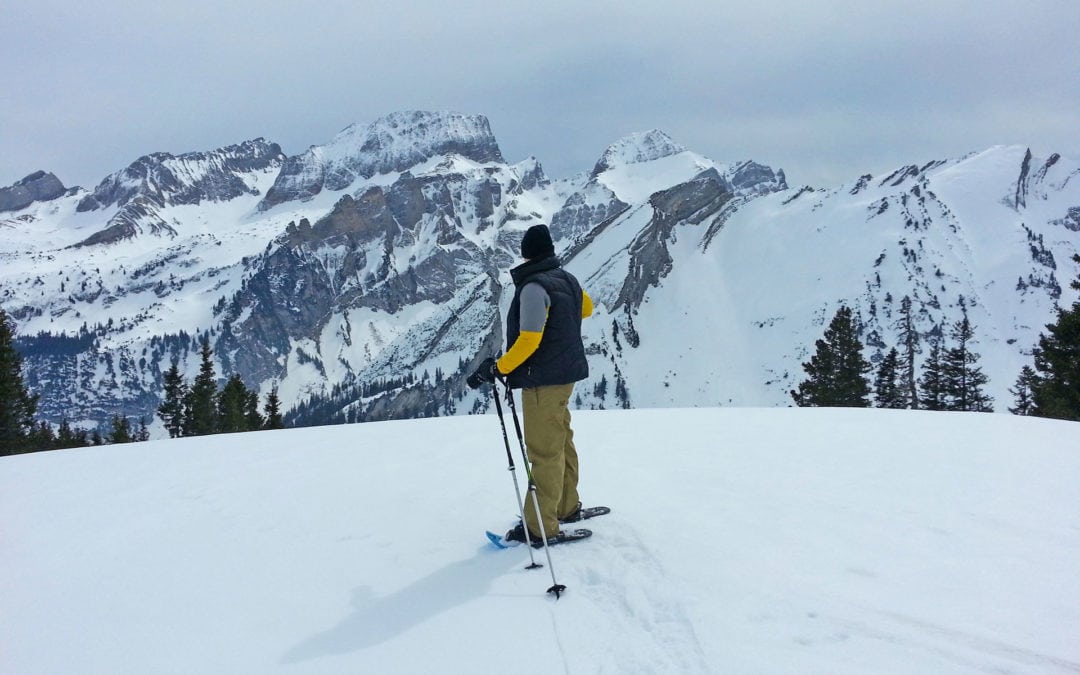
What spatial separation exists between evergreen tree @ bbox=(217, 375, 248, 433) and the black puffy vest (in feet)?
148

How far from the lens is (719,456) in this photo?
25.6 feet

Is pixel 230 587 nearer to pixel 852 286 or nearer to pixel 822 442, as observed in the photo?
pixel 822 442

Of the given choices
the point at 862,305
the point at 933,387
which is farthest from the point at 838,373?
the point at 862,305

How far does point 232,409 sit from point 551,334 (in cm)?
4644

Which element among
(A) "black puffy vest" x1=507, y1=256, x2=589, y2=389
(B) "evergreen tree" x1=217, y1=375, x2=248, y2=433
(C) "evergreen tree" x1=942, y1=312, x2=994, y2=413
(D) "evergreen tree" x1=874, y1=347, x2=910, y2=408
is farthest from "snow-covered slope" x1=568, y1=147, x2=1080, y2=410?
(A) "black puffy vest" x1=507, y1=256, x2=589, y2=389

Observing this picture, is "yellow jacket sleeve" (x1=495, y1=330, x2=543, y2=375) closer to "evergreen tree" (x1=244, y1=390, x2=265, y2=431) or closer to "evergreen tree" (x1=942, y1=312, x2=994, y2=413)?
"evergreen tree" (x1=942, y1=312, x2=994, y2=413)

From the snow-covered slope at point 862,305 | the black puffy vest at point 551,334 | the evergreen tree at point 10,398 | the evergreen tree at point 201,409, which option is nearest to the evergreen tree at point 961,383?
the black puffy vest at point 551,334

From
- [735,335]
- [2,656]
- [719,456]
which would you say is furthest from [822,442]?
[735,335]

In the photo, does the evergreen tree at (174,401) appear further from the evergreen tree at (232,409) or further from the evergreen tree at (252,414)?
the evergreen tree at (252,414)

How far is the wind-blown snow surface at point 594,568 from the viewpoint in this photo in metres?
3.36

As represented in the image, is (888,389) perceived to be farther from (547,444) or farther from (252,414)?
(252,414)

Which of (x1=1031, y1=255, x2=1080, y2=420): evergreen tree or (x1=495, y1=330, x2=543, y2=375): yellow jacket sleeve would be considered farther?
(x1=1031, y1=255, x2=1080, y2=420): evergreen tree

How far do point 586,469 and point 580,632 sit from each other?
414 centimetres

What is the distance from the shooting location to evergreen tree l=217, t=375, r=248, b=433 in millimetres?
44219
